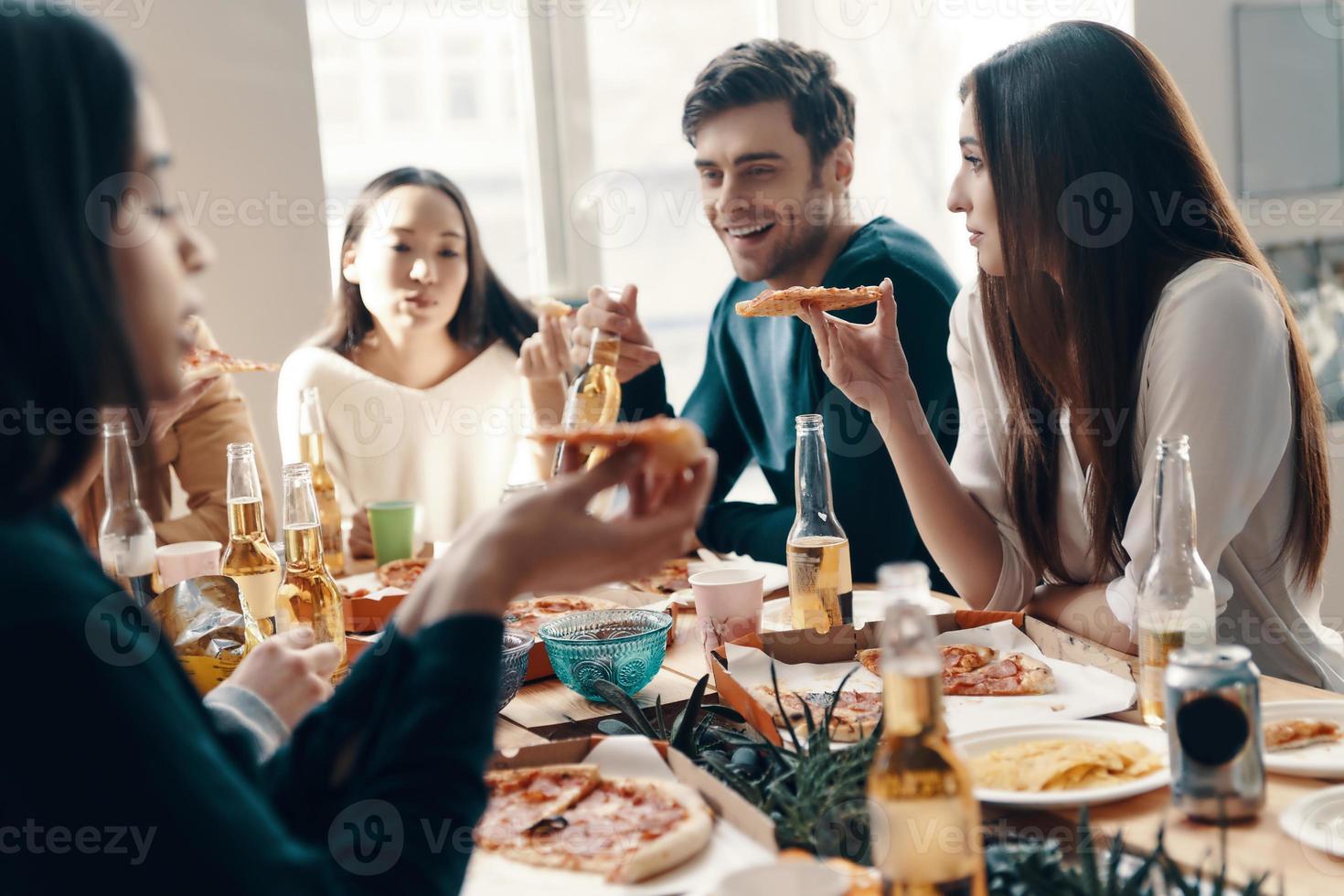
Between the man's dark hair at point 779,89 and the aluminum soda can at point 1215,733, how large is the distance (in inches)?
74.6

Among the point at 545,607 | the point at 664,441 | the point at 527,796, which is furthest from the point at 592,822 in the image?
the point at 545,607

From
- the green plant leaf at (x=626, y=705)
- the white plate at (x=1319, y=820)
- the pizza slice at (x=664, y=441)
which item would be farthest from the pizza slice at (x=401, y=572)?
the white plate at (x=1319, y=820)

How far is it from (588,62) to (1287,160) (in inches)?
84.3

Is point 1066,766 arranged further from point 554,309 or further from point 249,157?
point 249,157

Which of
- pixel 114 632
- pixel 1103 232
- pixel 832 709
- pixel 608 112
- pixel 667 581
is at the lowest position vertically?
pixel 667 581

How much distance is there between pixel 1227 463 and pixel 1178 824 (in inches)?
30.2

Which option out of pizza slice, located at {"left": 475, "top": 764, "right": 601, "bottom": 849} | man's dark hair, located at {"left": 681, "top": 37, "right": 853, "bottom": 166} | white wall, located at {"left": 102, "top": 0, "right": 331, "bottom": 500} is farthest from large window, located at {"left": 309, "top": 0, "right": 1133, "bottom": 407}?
pizza slice, located at {"left": 475, "top": 764, "right": 601, "bottom": 849}

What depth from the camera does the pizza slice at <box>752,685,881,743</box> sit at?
1.18 metres

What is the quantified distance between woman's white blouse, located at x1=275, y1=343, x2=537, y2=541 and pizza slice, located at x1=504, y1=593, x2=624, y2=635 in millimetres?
1171

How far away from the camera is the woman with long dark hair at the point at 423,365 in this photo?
299 cm

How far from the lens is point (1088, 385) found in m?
1.79

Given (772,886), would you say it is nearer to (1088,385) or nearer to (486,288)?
(1088,385)

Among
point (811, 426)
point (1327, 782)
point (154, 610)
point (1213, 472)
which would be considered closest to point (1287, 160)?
point (1213, 472)

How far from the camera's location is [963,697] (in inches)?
52.1
